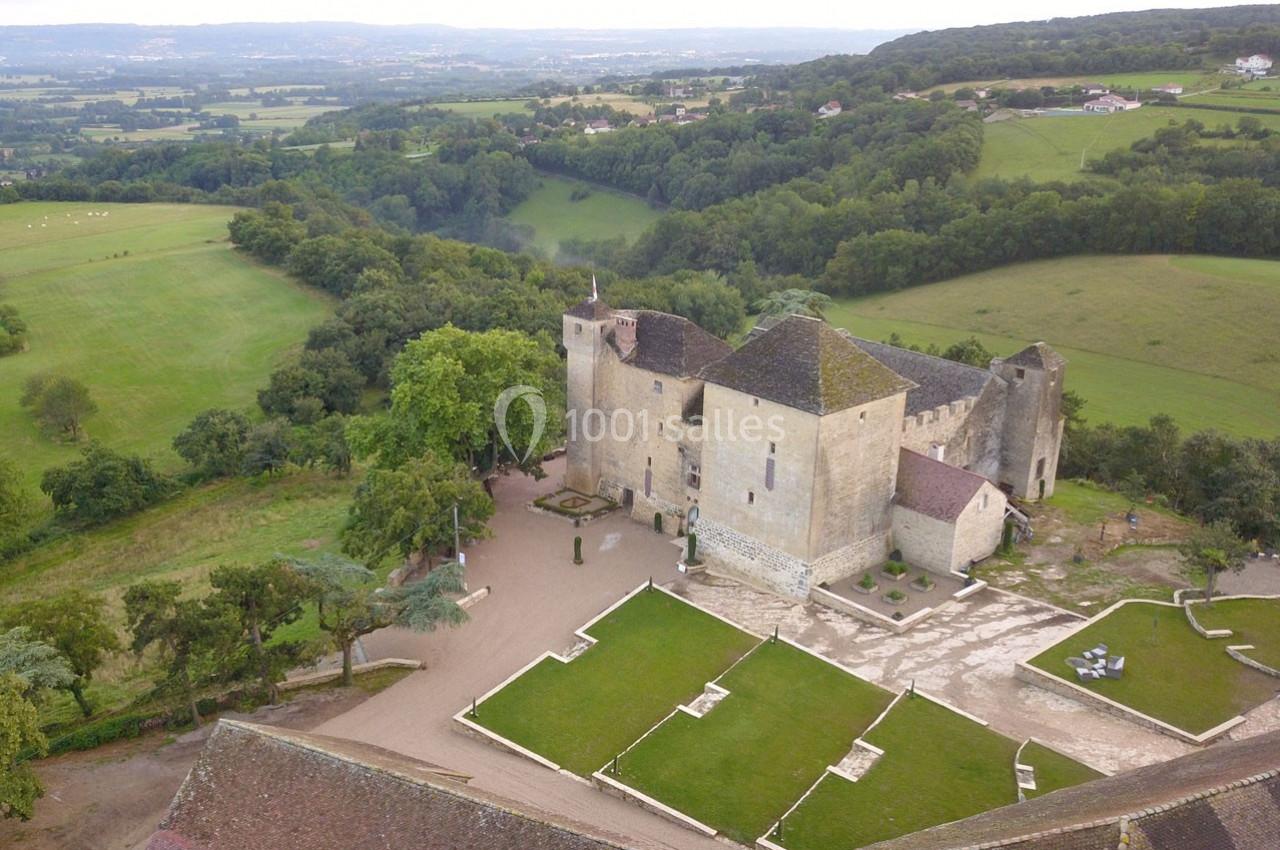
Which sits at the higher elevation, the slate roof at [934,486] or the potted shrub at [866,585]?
the slate roof at [934,486]

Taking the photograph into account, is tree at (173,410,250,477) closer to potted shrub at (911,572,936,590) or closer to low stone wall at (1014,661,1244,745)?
potted shrub at (911,572,936,590)

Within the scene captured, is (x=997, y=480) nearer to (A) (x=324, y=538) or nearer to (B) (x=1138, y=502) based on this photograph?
(B) (x=1138, y=502)

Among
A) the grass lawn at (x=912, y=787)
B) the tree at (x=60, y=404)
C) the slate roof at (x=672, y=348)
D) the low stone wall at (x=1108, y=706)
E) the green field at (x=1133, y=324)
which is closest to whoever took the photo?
the grass lawn at (x=912, y=787)

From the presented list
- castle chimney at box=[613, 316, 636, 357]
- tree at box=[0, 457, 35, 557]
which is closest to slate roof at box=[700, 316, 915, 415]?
castle chimney at box=[613, 316, 636, 357]

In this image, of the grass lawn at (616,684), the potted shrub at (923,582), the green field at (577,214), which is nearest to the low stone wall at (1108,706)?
the potted shrub at (923,582)

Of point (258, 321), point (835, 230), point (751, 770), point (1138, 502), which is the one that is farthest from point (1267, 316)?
point (258, 321)

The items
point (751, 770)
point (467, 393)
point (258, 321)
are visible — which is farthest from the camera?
point (258, 321)

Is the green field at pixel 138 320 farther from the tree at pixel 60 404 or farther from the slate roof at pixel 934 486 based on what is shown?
the slate roof at pixel 934 486
